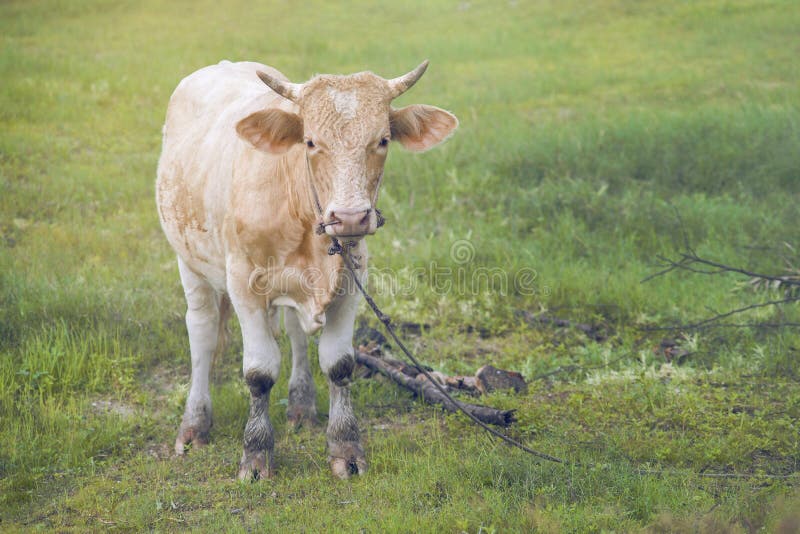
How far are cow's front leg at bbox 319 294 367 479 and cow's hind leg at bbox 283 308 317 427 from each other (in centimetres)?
63

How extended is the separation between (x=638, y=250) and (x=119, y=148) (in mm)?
6323

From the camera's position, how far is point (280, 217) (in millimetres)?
5098

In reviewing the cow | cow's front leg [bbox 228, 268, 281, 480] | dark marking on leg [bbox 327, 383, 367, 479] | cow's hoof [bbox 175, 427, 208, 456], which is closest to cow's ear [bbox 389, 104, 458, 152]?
the cow

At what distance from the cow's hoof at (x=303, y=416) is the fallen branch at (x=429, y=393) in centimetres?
69

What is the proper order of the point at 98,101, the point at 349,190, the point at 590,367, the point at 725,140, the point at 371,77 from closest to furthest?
the point at 349,190 < the point at 371,77 < the point at 590,367 < the point at 725,140 < the point at 98,101

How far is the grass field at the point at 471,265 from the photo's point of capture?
504 cm

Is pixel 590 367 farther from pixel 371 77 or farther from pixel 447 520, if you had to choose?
pixel 371 77

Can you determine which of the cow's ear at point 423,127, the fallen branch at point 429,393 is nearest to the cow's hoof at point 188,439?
the fallen branch at point 429,393

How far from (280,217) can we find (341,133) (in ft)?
2.36

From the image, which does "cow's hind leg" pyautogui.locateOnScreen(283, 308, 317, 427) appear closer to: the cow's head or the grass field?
the grass field

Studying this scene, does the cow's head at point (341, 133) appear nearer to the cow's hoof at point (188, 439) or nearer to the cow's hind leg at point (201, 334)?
the cow's hind leg at point (201, 334)

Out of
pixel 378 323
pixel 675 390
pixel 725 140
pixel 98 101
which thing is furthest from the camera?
pixel 98 101

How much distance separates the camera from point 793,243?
27.9 ft

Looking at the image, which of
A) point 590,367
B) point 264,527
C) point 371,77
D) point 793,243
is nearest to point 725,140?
point 793,243
